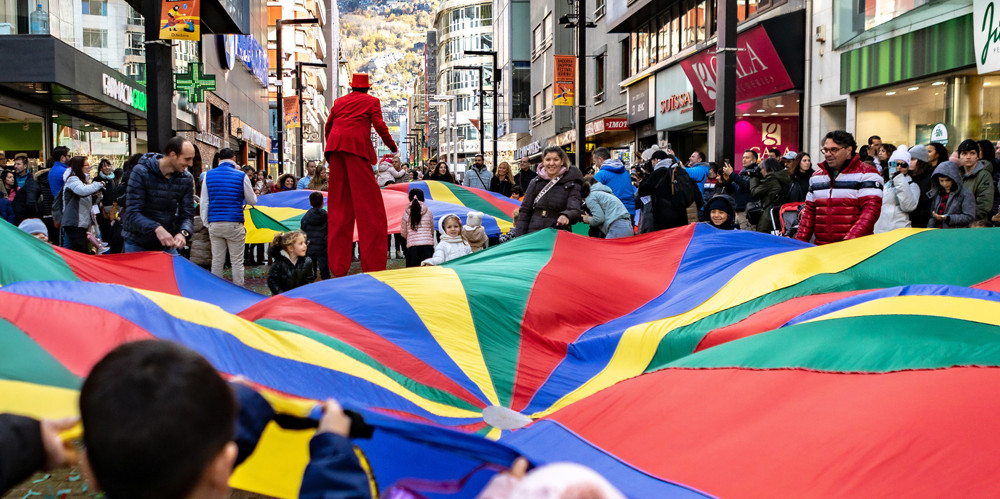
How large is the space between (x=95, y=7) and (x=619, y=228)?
1567 cm

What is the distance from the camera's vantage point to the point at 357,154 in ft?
29.3

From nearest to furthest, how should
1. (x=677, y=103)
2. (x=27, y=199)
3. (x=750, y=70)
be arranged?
(x=27, y=199) → (x=750, y=70) → (x=677, y=103)

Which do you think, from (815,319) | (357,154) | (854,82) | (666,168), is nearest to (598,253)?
(357,154)

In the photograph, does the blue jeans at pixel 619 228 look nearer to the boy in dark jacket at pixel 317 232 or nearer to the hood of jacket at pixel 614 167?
the hood of jacket at pixel 614 167

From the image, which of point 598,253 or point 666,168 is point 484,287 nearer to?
point 598,253

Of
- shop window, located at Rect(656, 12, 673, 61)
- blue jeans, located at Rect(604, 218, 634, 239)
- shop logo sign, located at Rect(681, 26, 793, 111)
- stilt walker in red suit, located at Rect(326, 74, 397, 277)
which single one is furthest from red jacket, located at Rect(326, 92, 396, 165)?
shop window, located at Rect(656, 12, 673, 61)

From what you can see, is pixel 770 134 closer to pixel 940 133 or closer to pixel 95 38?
pixel 940 133

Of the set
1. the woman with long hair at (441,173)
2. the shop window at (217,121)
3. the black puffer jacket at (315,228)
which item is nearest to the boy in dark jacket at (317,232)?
the black puffer jacket at (315,228)

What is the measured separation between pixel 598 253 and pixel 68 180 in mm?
7538

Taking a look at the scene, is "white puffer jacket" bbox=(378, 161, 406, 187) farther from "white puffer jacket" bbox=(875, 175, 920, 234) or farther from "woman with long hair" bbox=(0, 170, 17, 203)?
"white puffer jacket" bbox=(875, 175, 920, 234)

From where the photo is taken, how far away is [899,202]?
9305mm

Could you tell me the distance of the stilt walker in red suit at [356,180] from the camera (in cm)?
898

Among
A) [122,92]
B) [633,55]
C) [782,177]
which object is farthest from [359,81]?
[633,55]

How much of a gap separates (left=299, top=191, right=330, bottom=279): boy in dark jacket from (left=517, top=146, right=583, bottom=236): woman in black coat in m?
3.52
